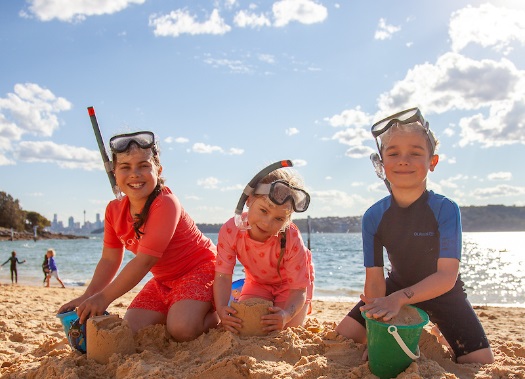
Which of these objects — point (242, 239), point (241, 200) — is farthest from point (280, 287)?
point (241, 200)

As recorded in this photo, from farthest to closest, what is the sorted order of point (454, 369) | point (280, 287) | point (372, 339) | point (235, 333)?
1. point (280, 287)
2. point (235, 333)
3. point (454, 369)
4. point (372, 339)

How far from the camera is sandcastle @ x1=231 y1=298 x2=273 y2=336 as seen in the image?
321 centimetres

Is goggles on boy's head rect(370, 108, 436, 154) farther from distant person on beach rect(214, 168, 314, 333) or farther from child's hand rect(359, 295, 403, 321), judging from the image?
child's hand rect(359, 295, 403, 321)

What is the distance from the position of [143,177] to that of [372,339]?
2027mm

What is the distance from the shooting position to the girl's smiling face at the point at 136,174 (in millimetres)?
3602

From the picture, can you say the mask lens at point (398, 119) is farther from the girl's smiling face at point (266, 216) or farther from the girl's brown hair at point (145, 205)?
the girl's brown hair at point (145, 205)

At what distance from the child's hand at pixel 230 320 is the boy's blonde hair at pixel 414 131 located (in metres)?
1.55

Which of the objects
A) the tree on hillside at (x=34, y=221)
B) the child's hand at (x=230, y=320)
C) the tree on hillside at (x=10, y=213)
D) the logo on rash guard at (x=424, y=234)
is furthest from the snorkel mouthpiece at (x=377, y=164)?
the tree on hillside at (x=34, y=221)

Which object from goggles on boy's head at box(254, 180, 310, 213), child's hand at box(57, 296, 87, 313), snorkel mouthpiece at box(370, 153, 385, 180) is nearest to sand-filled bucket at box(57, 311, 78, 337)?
child's hand at box(57, 296, 87, 313)

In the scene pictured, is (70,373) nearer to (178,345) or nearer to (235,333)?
(178,345)

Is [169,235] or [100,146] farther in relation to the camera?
[100,146]

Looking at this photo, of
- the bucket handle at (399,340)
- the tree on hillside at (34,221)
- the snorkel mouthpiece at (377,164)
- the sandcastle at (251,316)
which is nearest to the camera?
the bucket handle at (399,340)

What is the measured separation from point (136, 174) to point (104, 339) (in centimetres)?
121

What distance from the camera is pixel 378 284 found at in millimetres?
3262
